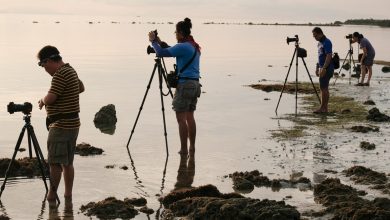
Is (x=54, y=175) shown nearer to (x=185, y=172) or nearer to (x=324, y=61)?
(x=185, y=172)

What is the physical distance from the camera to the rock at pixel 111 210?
329 inches

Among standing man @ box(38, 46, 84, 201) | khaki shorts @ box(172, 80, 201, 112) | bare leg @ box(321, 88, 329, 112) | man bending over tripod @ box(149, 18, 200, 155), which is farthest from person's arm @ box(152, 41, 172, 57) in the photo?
bare leg @ box(321, 88, 329, 112)

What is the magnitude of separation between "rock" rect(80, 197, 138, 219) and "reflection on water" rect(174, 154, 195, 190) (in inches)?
59.9

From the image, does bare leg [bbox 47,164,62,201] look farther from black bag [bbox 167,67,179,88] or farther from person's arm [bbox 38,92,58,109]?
black bag [bbox 167,67,179,88]

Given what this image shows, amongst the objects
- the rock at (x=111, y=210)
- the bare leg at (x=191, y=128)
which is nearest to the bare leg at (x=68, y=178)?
the rock at (x=111, y=210)

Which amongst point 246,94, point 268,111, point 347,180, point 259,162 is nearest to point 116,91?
point 246,94

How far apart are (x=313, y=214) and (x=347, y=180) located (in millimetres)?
2114

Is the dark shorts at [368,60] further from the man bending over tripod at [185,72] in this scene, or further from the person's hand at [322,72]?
the man bending over tripod at [185,72]

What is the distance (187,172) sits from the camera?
36.0ft

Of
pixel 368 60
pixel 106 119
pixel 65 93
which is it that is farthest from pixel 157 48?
pixel 368 60

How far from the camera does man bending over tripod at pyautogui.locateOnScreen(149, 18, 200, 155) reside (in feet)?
38.5

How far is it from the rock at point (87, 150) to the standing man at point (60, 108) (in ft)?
11.1

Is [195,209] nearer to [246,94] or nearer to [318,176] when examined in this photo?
[318,176]

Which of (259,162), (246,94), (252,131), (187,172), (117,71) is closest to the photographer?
(187,172)
